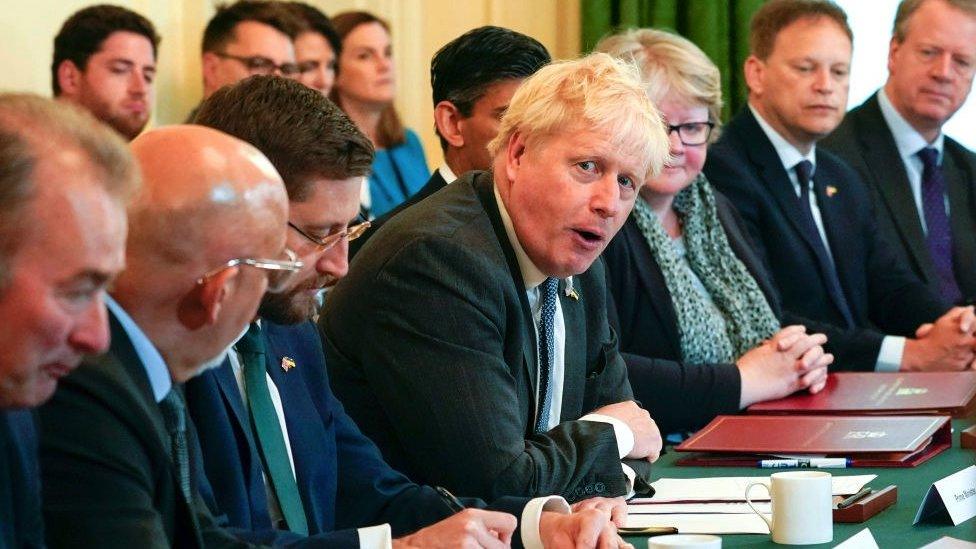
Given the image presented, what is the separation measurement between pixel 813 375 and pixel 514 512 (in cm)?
145

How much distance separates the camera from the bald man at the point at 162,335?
1.53 meters

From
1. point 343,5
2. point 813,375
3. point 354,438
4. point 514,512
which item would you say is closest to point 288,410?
point 354,438

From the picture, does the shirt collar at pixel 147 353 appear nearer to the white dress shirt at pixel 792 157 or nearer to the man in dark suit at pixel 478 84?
the man in dark suit at pixel 478 84

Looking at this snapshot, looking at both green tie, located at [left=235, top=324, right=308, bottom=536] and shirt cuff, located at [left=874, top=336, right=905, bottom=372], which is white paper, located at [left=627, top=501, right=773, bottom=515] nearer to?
green tie, located at [left=235, top=324, right=308, bottom=536]

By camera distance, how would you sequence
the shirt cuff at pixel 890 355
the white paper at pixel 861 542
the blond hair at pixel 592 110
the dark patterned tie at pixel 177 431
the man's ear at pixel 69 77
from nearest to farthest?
the dark patterned tie at pixel 177 431, the white paper at pixel 861 542, the blond hair at pixel 592 110, the shirt cuff at pixel 890 355, the man's ear at pixel 69 77

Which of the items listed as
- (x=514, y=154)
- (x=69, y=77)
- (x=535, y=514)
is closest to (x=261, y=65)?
(x=69, y=77)

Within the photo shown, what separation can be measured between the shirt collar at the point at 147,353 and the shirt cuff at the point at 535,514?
70 cm

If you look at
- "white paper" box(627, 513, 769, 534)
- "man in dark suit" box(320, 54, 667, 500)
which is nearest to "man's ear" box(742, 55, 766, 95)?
"man in dark suit" box(320, 54, 667, 500)

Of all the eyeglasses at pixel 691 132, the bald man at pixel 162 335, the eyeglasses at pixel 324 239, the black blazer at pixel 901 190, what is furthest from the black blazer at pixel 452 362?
the black blazer at pixel 901 190

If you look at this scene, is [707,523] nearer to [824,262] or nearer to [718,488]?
[718,488]

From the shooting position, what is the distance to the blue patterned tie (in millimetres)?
2721

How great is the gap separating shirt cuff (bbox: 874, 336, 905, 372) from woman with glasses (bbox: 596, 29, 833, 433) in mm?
436

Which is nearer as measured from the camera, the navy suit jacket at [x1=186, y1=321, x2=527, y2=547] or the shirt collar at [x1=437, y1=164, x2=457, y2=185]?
the navy suit jacket at [x1=186, y1=321, x2=527, y2=547]

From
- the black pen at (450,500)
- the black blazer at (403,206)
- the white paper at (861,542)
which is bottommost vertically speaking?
the black pen at (450,500)
